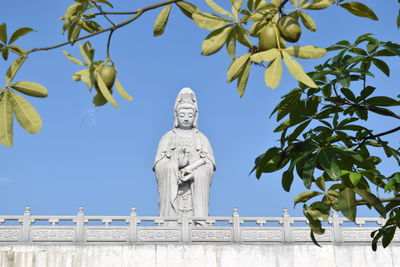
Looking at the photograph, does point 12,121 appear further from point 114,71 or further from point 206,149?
point 206,149

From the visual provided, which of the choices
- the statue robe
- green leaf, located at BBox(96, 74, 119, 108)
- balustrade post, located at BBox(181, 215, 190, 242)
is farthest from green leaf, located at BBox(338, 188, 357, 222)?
the statue robe

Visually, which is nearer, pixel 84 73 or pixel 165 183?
pixel 84 73

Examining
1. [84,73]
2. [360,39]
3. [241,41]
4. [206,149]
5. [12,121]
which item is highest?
[206,149]

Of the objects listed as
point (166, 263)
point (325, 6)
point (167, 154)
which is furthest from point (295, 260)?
point (325, 6)

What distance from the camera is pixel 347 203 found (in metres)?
2.15

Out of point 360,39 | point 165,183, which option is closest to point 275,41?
point 360,39

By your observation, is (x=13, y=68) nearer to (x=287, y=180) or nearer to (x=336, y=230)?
(x=287, y=180)

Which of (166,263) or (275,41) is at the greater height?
(166,263)

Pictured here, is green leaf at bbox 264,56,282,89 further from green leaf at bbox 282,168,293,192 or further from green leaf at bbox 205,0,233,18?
green leaf at bbox 282,168,293,192

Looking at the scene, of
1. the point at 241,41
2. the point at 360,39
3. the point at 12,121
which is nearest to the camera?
the point at 12,121

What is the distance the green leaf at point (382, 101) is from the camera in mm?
2449

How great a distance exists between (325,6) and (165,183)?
39.6 feet

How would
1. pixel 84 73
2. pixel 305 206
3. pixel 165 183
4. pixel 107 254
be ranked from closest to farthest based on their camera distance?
pixel 84 73 < pixel 305 206 < pixel 107 254 < pixel 165 183

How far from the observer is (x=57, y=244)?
39.1 ft
